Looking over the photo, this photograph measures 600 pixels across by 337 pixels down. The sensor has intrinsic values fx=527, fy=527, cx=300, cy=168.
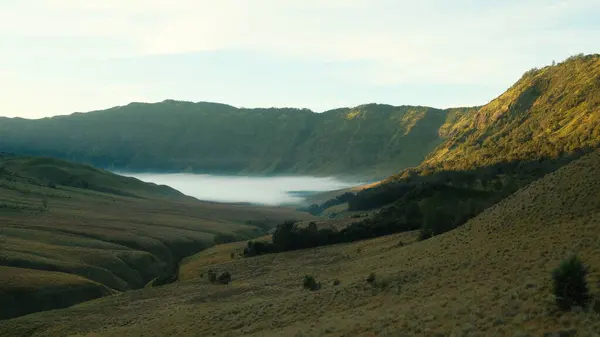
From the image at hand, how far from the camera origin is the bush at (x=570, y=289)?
26.1m

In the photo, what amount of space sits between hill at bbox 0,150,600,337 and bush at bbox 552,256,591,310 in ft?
2.44

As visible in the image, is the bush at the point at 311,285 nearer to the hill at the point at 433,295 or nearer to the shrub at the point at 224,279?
the hill at the point at 433,295

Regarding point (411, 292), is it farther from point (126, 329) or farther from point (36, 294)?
point (36, 294)

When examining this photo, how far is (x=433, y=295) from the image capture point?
125 feet

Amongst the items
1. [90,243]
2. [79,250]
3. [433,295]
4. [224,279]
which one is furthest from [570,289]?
[90,243]

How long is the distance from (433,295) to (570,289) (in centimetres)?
1273

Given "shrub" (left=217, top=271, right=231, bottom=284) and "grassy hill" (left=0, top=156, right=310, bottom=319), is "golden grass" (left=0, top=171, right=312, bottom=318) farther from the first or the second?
"shrub" (left=217, top=271, right=231, bottom=284)

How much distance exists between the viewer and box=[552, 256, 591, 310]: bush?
85.7 ft

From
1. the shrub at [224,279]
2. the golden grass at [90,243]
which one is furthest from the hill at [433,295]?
the golden grass at [90,243]

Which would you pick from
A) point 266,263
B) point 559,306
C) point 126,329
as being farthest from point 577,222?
point 266,263

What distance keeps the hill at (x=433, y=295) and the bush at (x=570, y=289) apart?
0.74 meters

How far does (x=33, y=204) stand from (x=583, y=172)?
7105 inches

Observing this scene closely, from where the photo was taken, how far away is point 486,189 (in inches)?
7067

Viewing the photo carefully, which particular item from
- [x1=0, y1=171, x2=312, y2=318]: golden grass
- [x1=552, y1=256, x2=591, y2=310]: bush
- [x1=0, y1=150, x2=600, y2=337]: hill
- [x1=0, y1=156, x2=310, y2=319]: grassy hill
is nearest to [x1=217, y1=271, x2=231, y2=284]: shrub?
[x1=0, y1=150, x2=600, y2=337]: hill
